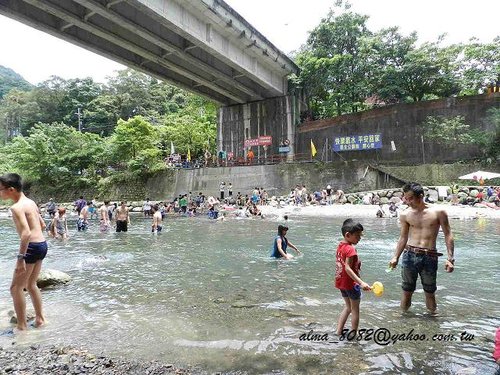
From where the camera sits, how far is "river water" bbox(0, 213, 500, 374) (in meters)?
4.25

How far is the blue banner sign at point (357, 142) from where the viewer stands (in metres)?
30.9

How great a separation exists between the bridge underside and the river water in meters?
14.2

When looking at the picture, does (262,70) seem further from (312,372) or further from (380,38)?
(312,372)

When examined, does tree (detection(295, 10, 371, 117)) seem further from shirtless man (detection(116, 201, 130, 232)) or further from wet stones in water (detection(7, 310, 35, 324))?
wet stones in water (detection(7, 310, 35, 324))

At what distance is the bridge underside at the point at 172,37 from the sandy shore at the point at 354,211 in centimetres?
1142

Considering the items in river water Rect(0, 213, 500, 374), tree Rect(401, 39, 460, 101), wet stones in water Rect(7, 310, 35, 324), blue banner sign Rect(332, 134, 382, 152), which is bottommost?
river water Rect(0, 213, 500, 374)

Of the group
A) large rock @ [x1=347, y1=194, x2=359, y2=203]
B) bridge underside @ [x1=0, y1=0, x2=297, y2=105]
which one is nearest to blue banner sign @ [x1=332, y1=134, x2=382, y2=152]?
large rock @ [x1=347, y1=194, x2=359, y2=203]

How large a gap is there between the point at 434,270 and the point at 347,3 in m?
34.5

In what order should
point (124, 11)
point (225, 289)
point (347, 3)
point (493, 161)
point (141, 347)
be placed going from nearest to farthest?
point (141, 347)
point (225, 289)
point (124, 11)
point (493, 161)
point (347, 3)

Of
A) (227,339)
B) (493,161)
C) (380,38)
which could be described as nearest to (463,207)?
(493,161)

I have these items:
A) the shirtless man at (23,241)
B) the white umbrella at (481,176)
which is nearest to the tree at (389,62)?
the white umbrella at (481,176)

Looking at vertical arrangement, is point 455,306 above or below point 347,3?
below

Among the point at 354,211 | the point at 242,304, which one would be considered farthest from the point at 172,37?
the point at 242,304

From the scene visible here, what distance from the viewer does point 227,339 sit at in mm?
4848
